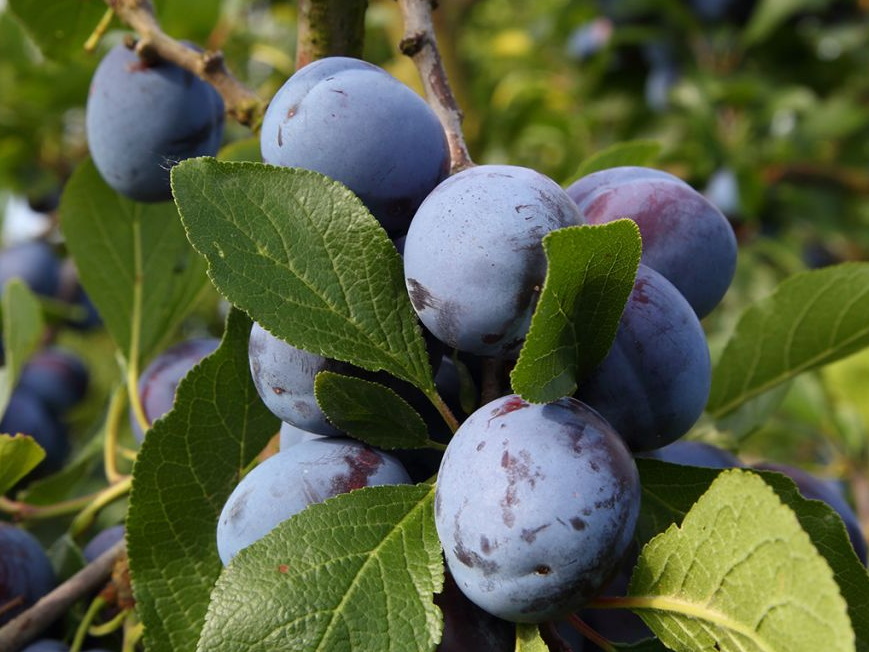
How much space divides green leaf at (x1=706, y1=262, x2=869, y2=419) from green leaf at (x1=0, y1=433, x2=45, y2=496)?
0.65 metres

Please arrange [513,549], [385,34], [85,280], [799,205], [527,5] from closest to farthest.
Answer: [513,549], [85,280], [799,205], [385,34], [527,5]

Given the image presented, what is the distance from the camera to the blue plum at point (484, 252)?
21.3 inches

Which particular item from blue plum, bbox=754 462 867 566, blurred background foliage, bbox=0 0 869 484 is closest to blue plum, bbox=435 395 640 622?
blue plum, bbox=754 462 867 566

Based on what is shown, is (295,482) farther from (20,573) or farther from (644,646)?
(20,573)

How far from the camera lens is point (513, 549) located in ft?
1.64

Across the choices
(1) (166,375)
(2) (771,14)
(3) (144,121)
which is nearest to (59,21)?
(3) (144,121)

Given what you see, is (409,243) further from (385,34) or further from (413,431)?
(385,34)

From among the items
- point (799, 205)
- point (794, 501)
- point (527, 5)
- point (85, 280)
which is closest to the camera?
point (794, 501)

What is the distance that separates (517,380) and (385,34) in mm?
2362

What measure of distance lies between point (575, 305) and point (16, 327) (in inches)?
29.5

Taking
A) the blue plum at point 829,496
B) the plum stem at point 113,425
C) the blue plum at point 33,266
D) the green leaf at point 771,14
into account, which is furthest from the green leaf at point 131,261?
the green leaf at point 771,14

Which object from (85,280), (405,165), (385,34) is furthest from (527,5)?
(405,165)

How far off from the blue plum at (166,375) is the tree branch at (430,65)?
36cm

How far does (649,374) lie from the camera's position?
59 centimetres
